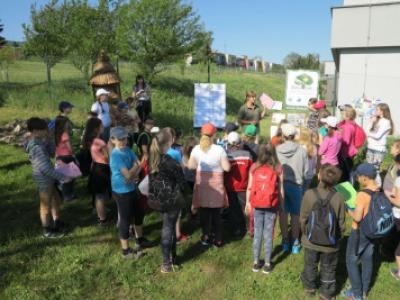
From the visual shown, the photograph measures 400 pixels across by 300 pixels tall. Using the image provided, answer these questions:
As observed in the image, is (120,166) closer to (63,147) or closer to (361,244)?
(63,147)

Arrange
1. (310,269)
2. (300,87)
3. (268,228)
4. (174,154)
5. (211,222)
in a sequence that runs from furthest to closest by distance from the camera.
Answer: (300,87) < (211,222) < (174,154) < (268,228) < (310,269)

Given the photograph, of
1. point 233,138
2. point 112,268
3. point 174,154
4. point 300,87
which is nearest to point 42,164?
point 112,268

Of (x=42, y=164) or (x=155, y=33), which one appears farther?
(x=155, y=33)

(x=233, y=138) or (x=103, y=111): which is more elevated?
(x=103, y=111)

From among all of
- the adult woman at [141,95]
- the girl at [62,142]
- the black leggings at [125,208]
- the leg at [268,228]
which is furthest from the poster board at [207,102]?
the leg at [268,228]

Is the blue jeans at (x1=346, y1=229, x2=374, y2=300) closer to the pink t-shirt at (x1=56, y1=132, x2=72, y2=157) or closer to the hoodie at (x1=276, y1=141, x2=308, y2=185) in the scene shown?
the hoodie at (x1=276, y1=141, x2=308, y2=185)

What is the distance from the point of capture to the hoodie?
4.64 m

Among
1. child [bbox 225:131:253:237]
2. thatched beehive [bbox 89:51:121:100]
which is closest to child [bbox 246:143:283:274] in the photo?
child [bbox 225:131:253:237]

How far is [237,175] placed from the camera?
5008mm

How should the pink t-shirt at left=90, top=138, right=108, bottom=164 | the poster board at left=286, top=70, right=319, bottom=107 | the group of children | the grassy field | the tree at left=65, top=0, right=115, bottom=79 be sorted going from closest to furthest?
1. the group of children
2. the grassy field
3. the pink t-shirt at left=90, top=138, right=108, bottom=164
4. the poster board at left=286, top=70, right=319, bottom=107
5. the tree at left=65, top=0, right=115, bottom=79

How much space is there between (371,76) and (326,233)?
915 centimetres

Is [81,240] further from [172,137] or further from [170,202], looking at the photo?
[172,137]

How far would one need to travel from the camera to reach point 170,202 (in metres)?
4.18

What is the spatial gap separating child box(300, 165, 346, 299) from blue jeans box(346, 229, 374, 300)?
16 cm
